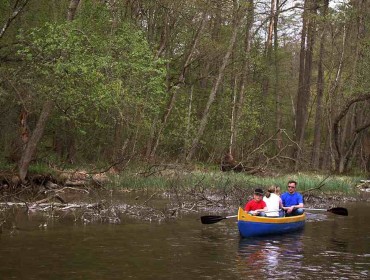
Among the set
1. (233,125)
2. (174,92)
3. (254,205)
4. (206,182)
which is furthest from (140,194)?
(233,125)

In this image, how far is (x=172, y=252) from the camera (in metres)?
11.8

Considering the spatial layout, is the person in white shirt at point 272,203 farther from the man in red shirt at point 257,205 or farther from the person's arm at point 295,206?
the person's arm at point 295,206

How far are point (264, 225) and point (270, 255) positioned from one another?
2299 millimetres

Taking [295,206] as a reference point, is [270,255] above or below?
below

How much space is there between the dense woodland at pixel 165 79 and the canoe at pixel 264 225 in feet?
22.0

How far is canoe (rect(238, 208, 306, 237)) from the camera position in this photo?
14.0m

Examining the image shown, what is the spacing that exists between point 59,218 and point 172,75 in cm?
1950

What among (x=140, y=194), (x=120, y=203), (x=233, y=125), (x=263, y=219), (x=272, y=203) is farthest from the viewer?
(x=233, y=125)

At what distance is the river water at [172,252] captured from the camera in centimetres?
1004

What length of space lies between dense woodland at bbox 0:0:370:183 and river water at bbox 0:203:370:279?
5172mm

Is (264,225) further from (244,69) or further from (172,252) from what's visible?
(244,69)

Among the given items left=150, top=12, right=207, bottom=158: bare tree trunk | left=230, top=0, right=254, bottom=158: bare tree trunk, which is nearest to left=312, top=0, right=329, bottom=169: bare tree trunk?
left=230, top=0, right=254, bottom=158: bare tree trunk

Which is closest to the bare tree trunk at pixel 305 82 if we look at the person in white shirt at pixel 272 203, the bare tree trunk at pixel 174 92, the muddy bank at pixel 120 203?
the bare tree trunk at pixel 174 92

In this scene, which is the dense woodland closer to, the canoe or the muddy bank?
the muddy bank
